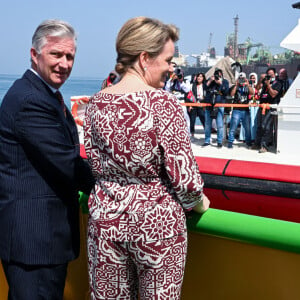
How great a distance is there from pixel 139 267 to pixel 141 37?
0.73 metres

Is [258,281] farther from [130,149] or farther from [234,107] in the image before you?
[234,107]

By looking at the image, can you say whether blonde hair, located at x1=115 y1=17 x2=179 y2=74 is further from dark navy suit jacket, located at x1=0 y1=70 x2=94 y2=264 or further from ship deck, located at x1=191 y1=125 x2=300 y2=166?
ship deck, located at x1=191 y1=125 x2=300 y2=166

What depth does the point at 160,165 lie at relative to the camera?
131 cm

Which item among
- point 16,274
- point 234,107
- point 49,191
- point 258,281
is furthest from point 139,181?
point 234,107

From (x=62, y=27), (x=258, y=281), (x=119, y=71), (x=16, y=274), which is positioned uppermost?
(x=62, y=27)

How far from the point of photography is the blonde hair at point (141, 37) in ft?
4.22

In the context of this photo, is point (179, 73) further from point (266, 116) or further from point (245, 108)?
point (266, 116)

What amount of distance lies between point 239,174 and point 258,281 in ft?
1.74

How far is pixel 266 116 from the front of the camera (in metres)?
8.09

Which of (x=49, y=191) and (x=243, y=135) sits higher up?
(x=49, y=191)

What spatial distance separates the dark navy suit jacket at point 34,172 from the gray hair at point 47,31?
108 mm

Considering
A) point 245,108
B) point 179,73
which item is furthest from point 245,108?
point 179,73

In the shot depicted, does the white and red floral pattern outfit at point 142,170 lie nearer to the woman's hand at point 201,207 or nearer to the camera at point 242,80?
the woman's hand at point 201,207

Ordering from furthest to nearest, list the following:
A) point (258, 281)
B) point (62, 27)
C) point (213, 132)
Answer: point (213, 132) < point (258, 281) < point (62, 27)
